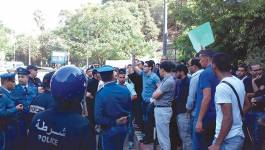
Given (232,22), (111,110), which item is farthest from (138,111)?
(111,110)

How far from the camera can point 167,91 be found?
322 inches

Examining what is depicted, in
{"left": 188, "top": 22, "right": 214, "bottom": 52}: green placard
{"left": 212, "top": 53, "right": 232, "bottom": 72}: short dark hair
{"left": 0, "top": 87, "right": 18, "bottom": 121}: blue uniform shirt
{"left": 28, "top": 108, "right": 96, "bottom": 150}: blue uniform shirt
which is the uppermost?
{"left": 188, "top": 22, "right": 214, "bottom": 52}: green placard

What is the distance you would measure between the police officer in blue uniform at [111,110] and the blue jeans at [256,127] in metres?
2.80

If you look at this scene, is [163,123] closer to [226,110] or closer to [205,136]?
[205,136]

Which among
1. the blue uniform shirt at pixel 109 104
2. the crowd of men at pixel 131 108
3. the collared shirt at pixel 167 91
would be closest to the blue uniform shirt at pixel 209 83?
the crowd of men at pixel 131 108

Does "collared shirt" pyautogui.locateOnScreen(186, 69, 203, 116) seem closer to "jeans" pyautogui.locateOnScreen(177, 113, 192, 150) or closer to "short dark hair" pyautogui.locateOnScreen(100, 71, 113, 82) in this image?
"jeans" pyautogui.locateOnScreen(177, 113, 192, 150)

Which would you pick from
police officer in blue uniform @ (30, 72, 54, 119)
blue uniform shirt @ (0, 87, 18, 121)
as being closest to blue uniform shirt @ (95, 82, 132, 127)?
police officer in blue uniform @ (30, 72, 54, 119)

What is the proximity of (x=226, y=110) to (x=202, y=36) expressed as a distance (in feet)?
14.4

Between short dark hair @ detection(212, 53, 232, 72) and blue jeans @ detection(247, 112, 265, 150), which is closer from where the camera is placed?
short dark hair @ detection(212, 53, 232, 72)

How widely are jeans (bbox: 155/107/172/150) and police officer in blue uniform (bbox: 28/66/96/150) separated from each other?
5.49 meters

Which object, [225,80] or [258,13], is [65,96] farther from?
[258,13]

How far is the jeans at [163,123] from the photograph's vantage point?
8336 millimetres

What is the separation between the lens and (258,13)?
11.3 m

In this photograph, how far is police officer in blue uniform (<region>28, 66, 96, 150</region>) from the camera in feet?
9.23
